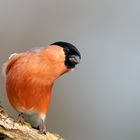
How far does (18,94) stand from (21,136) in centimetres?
23

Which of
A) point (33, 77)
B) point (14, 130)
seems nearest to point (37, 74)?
point (33, 77)

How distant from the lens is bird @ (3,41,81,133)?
3242 mm

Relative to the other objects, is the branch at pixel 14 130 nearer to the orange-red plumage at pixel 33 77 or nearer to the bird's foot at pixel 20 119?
the bird's foot at pixel 20 119

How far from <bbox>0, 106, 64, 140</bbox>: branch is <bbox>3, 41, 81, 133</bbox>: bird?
78 millimetres

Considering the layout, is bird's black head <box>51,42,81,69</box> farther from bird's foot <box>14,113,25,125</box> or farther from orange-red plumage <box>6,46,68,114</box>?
bird's foot <box>14,113,25,125</box>

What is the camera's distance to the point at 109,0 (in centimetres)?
576

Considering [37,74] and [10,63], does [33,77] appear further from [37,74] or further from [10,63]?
[10,63]

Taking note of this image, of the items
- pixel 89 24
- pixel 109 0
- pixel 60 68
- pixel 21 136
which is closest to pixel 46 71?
pixel 60 68

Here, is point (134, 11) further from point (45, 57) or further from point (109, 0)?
point (45, 57)

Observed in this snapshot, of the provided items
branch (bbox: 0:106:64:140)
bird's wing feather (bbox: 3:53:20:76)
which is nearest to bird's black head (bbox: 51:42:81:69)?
bird's wing feather (bbox: 3:53:20:76)

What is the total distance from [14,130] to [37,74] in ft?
1.00

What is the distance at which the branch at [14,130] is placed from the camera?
3076 millimetres

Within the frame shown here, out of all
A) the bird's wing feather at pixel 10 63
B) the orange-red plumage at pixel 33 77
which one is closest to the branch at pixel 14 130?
the orange-red plumage at pixel 33 77

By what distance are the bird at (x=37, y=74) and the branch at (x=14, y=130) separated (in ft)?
0.26
